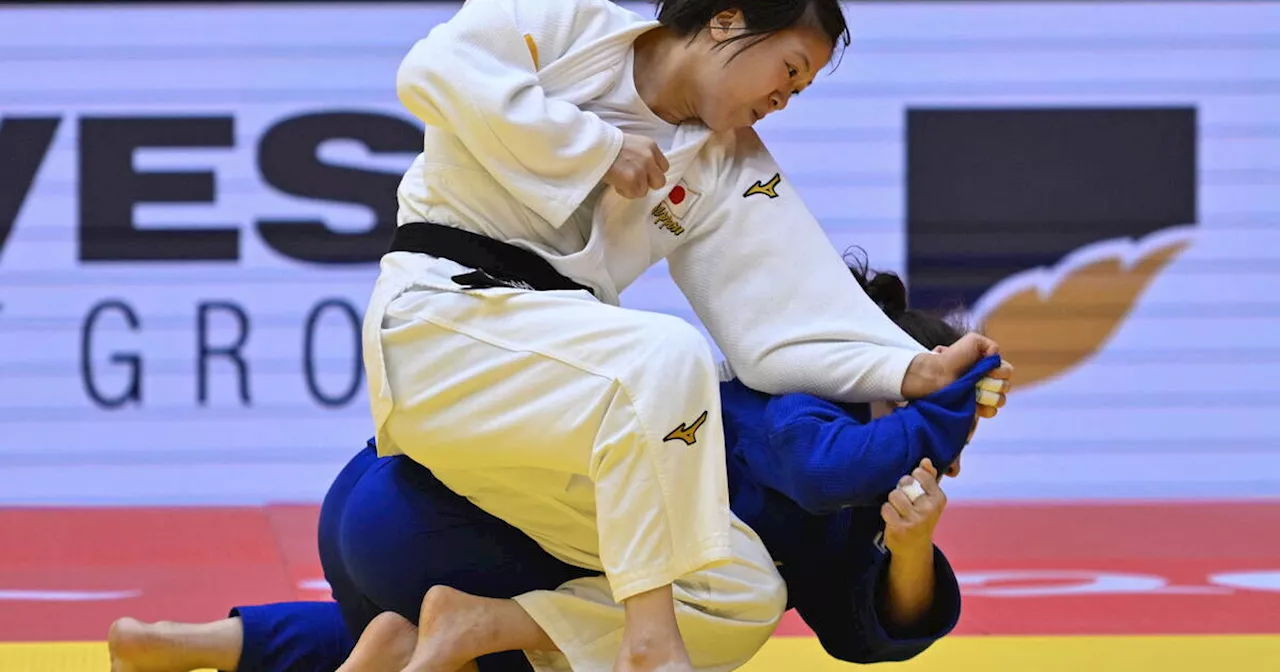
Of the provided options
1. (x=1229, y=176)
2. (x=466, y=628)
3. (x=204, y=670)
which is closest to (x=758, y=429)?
(x=466, y=628)

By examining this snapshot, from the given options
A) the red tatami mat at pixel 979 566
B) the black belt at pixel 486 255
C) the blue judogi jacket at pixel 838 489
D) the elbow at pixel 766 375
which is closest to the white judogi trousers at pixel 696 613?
the blue judogi jacket at pixel 838 489

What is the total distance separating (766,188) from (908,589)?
0.69m

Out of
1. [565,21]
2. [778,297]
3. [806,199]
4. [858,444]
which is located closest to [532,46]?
[565,21]

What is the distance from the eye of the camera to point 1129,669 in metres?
2.92

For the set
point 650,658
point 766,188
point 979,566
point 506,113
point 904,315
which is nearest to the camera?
point 650,658

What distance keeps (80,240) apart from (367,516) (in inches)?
134

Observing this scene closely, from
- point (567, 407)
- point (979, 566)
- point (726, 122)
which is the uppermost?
point (726, 122)

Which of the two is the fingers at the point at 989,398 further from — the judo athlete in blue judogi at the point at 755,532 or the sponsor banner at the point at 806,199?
the sponsor banner at the point at 806,199

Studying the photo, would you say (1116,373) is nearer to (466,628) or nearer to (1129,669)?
(1129,669)

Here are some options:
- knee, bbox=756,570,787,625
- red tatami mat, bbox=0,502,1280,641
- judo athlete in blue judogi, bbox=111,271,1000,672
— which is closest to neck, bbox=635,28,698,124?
judo athlete in blue judogi, bbox=111,271,1000,672

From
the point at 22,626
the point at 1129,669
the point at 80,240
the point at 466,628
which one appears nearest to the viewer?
the point at 466,628

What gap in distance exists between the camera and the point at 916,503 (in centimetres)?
237

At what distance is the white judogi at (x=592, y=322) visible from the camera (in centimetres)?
219

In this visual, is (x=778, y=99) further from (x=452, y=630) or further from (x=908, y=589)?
(x=452, y=630)
